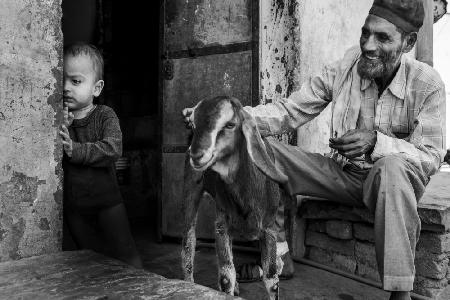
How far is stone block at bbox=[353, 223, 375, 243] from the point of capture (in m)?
3.13

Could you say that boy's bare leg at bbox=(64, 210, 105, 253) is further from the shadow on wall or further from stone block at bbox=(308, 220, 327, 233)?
stone block at bbox=(308, 220, 327, 233)

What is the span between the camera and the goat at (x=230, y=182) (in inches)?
76.5

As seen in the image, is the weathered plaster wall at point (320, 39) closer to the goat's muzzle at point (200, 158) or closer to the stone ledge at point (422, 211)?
the stone ledge at point (422, 211)

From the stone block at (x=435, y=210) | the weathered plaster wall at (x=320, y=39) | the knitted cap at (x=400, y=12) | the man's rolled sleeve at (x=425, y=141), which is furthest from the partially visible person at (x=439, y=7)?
the man's rolled sleeve at (x=425, y=141)

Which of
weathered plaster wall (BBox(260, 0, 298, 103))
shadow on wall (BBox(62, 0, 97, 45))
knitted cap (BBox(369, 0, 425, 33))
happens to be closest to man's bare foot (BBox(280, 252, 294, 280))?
weathered plaster wall (BBox(260, 0, 298, 103))

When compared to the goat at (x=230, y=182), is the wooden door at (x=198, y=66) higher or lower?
higher

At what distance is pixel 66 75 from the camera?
2316 millimetres

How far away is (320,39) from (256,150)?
234 centimetres

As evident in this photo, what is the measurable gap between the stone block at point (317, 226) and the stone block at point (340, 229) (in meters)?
0.06

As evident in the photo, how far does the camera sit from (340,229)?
3.32 m

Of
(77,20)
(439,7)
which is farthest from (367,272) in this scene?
(439,7)

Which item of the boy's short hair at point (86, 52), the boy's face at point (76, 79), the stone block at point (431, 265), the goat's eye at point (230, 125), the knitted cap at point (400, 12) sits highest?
the knitted cap at point (400, 12)

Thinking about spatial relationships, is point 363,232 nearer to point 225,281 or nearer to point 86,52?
point 225,281

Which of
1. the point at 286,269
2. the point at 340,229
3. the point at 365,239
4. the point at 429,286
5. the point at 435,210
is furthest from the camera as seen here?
the point at 340,229
